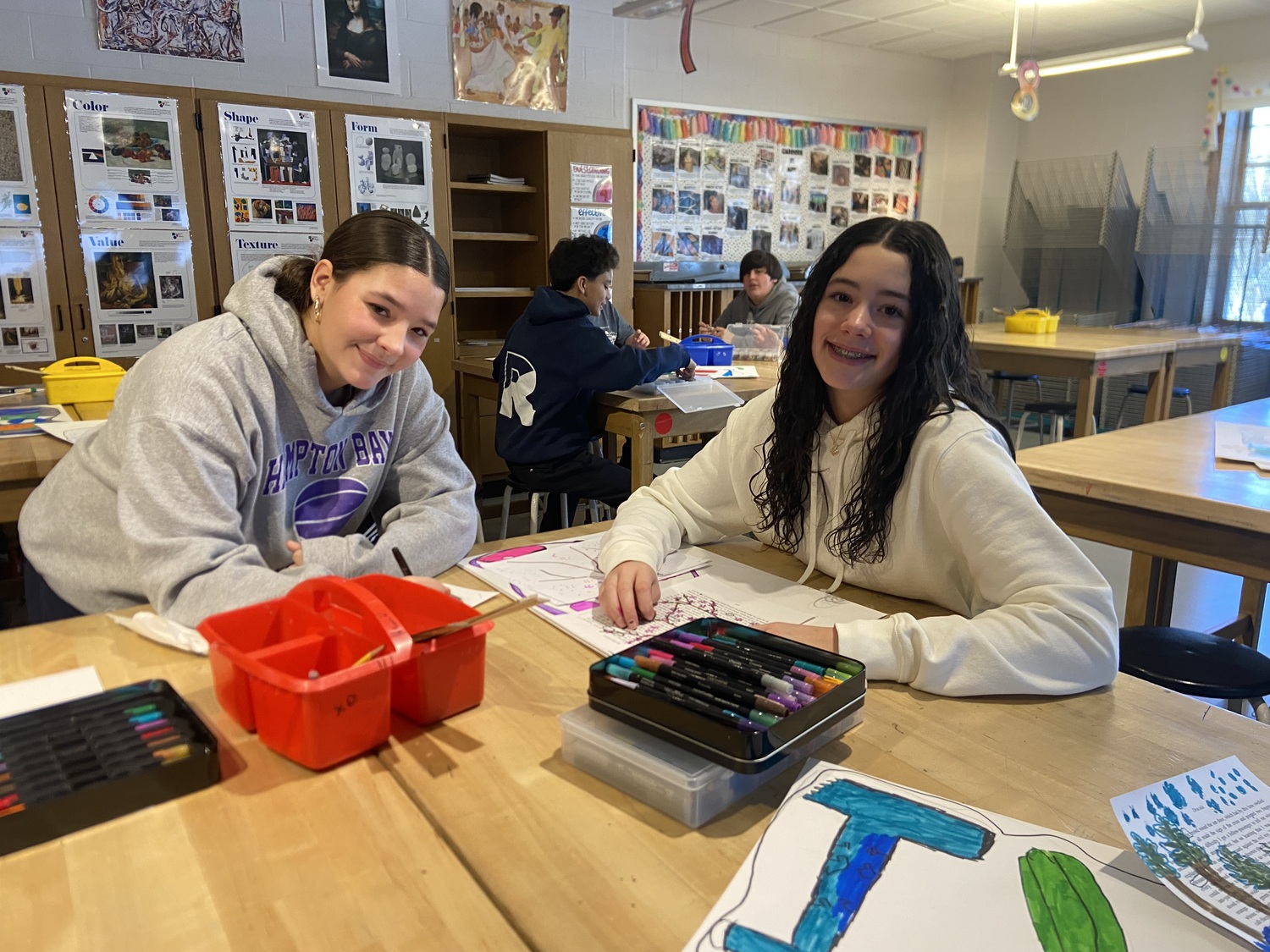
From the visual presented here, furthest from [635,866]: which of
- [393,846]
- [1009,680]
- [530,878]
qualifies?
[1009,680]

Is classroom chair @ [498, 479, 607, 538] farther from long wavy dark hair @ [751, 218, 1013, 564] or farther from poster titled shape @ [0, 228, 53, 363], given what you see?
poster titled shape @ [0, 228, 53, 363]

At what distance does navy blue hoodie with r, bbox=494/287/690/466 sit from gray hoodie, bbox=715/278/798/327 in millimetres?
1705

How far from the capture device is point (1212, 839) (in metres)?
0.72

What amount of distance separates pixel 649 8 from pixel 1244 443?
3.39 metres

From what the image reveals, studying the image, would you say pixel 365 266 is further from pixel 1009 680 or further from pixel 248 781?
pixel 1009 680

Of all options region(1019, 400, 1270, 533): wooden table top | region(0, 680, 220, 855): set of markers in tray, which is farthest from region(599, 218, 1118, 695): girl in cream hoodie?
region(1019, 400, 1270, 533): wooden table top

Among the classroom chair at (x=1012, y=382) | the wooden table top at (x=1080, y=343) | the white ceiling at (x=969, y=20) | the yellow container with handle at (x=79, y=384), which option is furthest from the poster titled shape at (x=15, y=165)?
the classroom chair at (x=1012, y=382)

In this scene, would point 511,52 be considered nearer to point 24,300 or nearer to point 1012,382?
point 24,300

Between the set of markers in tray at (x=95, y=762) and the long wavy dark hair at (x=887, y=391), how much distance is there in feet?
2.86

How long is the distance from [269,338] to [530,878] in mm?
900

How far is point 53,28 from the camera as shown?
3650 millimetres

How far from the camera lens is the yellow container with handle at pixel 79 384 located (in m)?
2.49

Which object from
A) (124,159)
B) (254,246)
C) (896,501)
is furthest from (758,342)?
(896,501)

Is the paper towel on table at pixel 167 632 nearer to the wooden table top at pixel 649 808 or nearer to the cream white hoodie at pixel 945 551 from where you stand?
the wooden table top at pixel 649 808
